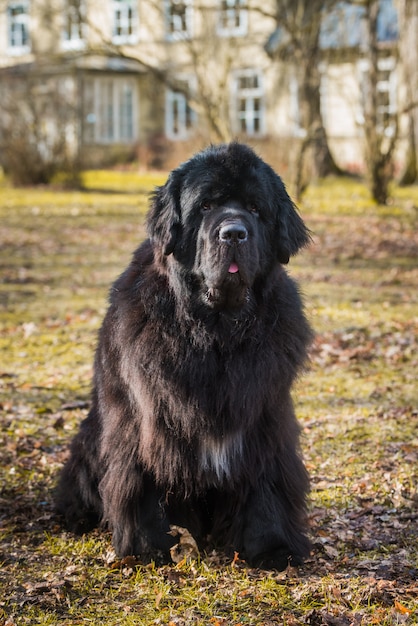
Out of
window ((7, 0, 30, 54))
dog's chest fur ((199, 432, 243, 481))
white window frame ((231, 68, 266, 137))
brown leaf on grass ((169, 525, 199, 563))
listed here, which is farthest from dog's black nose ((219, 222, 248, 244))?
window ((7, 0, 30, 54))

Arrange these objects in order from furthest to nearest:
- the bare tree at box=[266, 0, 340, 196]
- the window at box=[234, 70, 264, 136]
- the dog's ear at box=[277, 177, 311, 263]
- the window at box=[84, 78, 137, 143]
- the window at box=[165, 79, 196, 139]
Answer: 1. the window at box=[84, 78, 137, 143]
2. the window at box=[165, 79, 196, 139]
3. the window at box=[234, 70, 264, 136]
4. the bare tree at box=[266, 0, 340, 196]
5. the dog's ear at box=[277, 177, 311, 263]

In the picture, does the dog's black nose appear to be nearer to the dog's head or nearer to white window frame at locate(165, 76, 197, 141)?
the dog's head

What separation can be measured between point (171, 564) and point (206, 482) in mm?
417

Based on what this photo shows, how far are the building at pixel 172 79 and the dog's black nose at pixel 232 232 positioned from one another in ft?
37.4

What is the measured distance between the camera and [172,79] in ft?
60.2

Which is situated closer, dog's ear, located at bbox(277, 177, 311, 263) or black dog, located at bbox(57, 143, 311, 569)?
black dog, located at bbox(57, 143, 311, 569)

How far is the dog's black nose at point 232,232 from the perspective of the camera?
3449mm

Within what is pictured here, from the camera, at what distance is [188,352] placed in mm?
3604

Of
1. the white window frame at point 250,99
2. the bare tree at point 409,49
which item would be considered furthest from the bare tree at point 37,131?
the white window frame at point 250,99

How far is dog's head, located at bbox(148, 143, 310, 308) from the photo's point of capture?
351 cm

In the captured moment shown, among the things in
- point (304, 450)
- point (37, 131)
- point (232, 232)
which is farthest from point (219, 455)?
point (37, 131)

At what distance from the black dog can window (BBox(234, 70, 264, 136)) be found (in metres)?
28.4

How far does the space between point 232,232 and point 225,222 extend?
8 centimetres

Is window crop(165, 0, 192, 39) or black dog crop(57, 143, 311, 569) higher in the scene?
window crop(165, 0, 192, 39)
